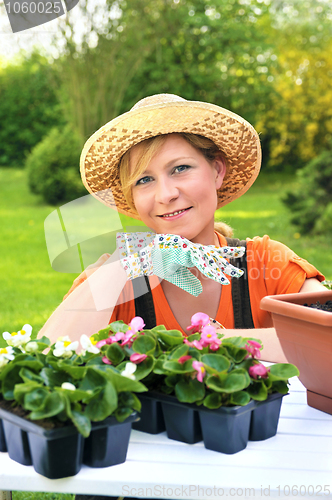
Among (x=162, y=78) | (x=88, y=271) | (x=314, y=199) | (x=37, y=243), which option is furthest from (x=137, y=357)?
(x=162, y=78)

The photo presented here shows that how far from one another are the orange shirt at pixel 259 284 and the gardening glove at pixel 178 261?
225mm

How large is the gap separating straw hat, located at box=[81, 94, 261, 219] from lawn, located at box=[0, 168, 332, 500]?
767mm

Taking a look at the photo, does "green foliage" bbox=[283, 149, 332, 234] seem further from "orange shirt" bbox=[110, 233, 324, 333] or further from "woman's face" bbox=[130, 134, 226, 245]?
"woman's face" bbox=[130, 134, 226, 245]

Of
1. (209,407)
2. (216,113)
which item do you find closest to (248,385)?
(209,407)

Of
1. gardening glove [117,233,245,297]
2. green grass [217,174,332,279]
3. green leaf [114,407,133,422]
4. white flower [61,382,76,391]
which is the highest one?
white flower [61,382,76,391]

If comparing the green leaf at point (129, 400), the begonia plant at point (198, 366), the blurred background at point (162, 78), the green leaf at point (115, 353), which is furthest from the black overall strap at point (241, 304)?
the blurred background at point (162, 78)

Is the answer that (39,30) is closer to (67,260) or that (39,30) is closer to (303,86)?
(303,86)

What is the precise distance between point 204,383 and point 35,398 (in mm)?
293

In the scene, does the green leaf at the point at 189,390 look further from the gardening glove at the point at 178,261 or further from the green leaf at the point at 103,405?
the gardening glove at the point at 178,261

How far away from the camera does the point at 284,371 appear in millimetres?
916

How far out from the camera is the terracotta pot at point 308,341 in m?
0.97

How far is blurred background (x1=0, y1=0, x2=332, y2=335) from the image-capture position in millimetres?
10359

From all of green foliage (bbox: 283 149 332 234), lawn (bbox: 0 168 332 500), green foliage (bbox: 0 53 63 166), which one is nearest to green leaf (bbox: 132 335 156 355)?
lawn (bbox: 0 168 332 500)

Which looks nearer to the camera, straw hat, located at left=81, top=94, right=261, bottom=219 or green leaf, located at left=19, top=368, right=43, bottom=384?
green leaf, located at left=19, top=368, right=43, bottom=384
